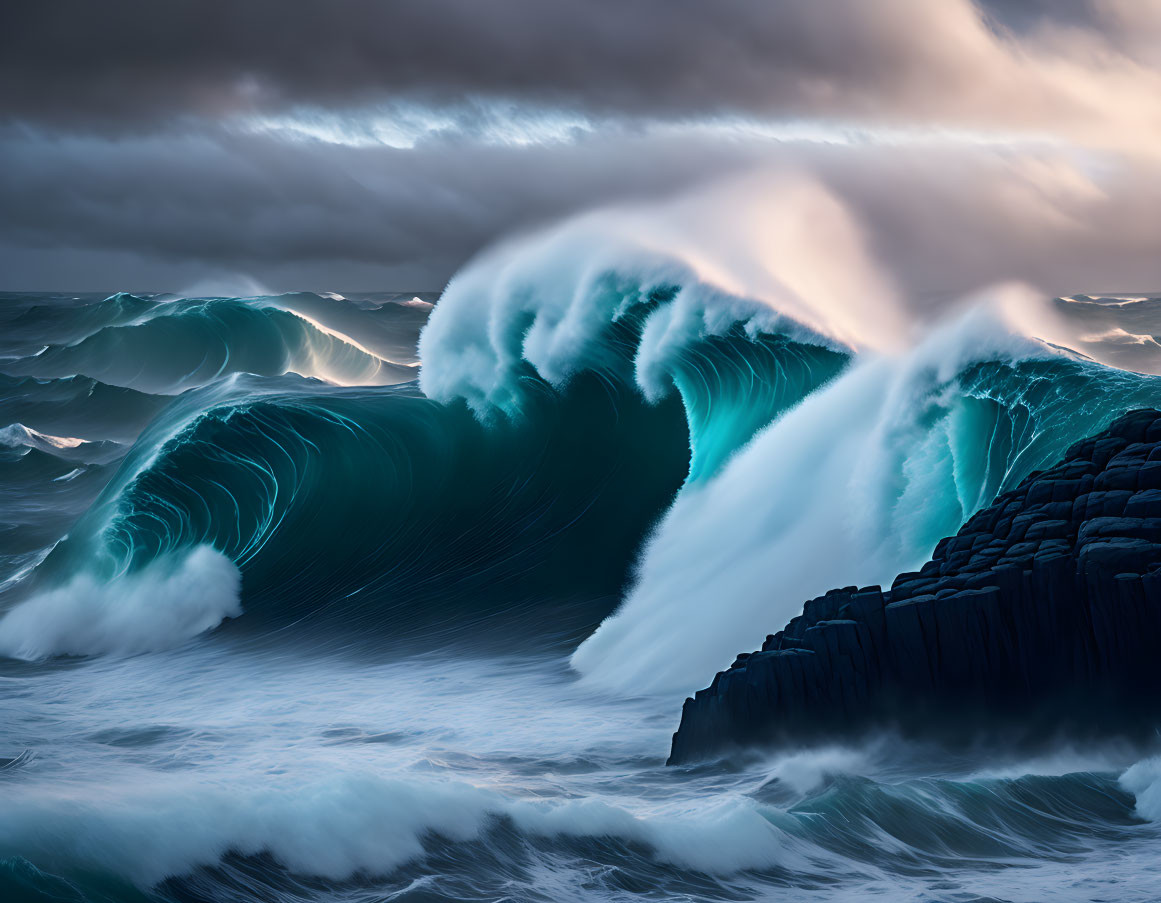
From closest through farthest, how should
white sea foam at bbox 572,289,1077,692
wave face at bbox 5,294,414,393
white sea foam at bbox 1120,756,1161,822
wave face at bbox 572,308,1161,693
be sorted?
white sea foam at bbox 1120,756,1161,822
wave face at bbox 572,308,1161,693
white sea foam at bbox 572,289,1077,692
wave face at bbox 5,294,414,393

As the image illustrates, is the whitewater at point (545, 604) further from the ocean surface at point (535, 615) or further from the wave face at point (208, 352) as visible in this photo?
the wave face at point (208, 352)

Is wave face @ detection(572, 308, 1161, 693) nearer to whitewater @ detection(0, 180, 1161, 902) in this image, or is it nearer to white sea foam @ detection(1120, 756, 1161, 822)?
whitewater @ detection(0, 180, 1161, 902)

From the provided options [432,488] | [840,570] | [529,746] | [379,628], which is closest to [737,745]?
[529,746]

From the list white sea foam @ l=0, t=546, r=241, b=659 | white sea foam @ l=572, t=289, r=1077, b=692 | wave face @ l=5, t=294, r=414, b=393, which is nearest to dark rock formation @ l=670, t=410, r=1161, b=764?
white sea foam @ l=572, t=289, r=1077, b=692

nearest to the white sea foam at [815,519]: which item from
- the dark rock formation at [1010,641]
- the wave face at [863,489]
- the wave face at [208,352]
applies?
the wave face at [863,489]

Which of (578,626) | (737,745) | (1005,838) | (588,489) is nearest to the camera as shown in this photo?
(1005,838)

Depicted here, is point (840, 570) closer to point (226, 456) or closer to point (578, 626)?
point (578, 626)
